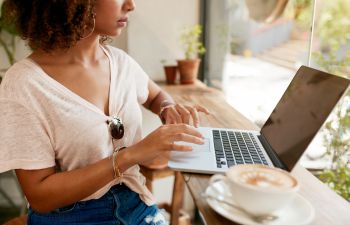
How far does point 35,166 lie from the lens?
813mm

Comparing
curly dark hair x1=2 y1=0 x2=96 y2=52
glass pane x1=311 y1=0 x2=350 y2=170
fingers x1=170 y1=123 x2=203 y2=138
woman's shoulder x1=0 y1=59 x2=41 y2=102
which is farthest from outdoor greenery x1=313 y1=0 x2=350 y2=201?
woman's shoulder x1=0 y1=59 x2=41 y2=102

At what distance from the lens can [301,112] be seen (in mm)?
840

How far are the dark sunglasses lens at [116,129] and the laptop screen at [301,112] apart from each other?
414 mm

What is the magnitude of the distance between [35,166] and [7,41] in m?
1.55

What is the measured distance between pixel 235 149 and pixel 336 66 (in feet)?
2.15

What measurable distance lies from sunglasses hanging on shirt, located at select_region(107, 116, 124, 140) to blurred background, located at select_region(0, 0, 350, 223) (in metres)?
0.91

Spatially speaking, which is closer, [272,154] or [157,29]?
[272,154]

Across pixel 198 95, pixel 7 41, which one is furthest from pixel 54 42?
pixel 7 41

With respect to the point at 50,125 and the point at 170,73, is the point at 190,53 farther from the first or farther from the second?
the point at 50,125

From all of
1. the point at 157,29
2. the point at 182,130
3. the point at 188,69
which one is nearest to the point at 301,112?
the point at 182,130

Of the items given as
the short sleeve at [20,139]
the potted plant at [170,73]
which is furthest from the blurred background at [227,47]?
the short sleeve at [20,139]

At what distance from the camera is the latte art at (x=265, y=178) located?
57 centimetres

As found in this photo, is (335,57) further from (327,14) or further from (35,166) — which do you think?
(35,166)

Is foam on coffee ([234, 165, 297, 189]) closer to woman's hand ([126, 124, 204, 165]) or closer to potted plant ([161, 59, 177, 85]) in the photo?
woman's hand ([126, 124, 204, 165])
